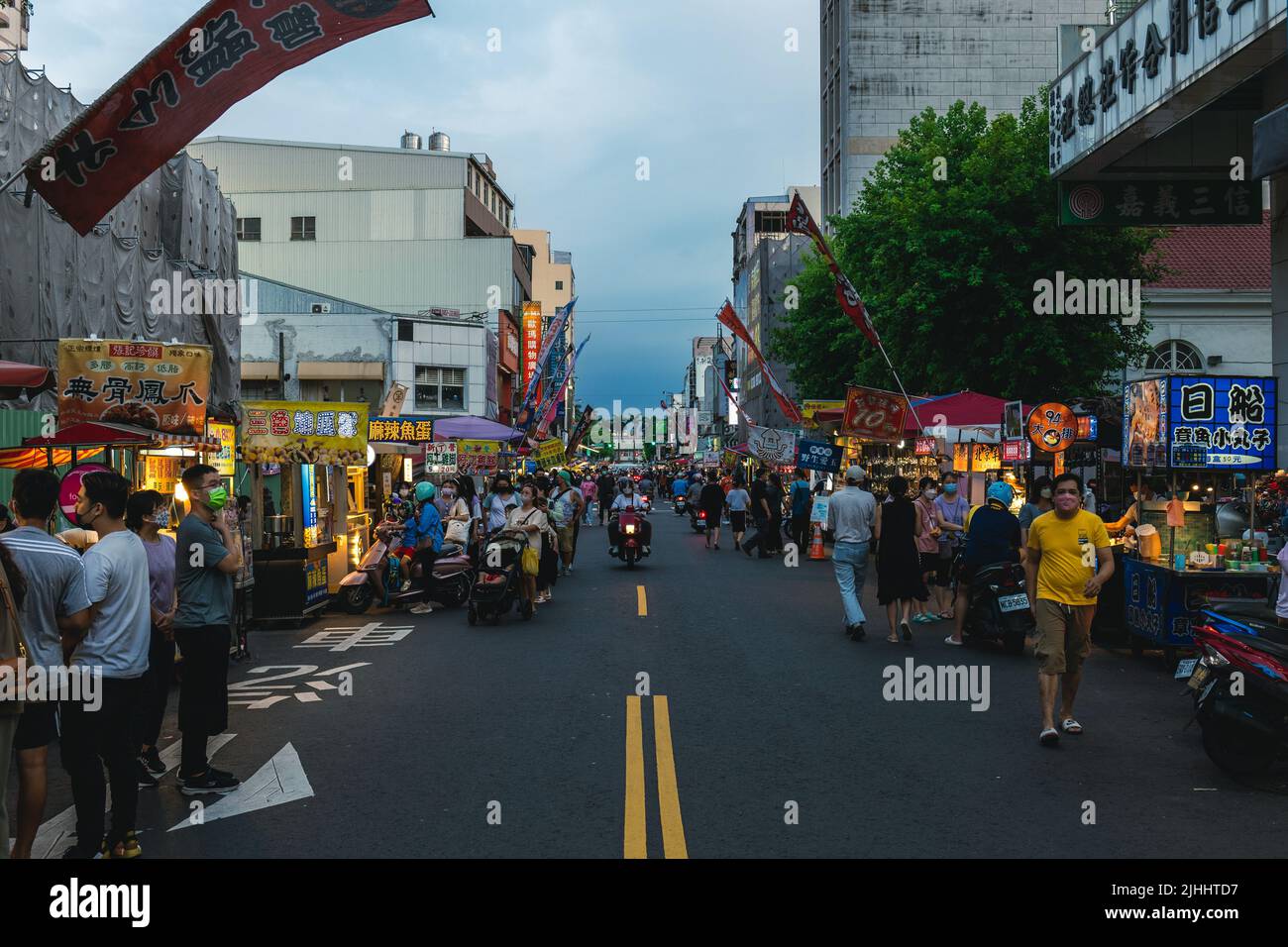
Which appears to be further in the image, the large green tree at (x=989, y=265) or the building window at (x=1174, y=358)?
the building window at (x=1174, y=358)

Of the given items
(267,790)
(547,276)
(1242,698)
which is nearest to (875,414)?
(1242,698)

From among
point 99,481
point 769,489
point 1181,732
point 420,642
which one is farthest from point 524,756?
point 769,489

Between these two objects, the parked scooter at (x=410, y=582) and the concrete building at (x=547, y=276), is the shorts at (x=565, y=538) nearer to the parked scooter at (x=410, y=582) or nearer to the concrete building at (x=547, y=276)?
the parked scooter at (x=410, y=582)

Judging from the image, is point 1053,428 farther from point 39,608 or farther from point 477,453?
point 39,608

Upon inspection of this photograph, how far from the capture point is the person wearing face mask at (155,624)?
6.53 metres

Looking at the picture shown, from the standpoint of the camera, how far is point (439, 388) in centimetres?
4888

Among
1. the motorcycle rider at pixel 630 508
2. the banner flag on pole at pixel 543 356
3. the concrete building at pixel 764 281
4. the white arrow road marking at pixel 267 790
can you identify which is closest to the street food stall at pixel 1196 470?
the white arrow road marking at pixel 267 790

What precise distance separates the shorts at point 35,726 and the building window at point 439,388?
43.5 metres

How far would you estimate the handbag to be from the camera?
4578mm

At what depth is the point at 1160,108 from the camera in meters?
15.1

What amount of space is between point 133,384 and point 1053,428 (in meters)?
13.0

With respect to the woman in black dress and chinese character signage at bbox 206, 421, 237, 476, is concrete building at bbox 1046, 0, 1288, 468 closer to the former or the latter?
the woman in black dress

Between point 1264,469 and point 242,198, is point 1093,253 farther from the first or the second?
point 242,198
